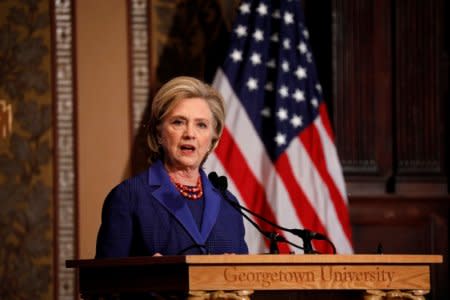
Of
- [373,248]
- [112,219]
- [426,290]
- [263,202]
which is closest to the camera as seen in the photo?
[426,290]

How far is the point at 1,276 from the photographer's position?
5211mm

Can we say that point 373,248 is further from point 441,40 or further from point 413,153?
point 441,40

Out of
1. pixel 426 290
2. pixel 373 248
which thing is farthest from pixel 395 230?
pixel 426 290

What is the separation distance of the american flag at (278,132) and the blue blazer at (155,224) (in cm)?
165

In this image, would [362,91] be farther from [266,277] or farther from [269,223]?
[266,277]

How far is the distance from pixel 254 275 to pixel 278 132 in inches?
98.1

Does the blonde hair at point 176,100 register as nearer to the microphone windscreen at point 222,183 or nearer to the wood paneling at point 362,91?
the microphone windscreen at point 222,183

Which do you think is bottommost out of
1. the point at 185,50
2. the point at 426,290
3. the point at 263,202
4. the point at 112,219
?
the point at 426,290

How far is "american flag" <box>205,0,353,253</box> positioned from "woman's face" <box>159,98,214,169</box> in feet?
5.07

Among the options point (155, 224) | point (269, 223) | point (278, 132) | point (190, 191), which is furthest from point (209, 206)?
point (278, 132)

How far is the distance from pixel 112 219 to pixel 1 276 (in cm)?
217

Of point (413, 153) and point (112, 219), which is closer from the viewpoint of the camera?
point (112, 219)

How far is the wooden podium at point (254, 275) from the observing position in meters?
2.67

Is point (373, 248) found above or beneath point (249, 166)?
beneath
